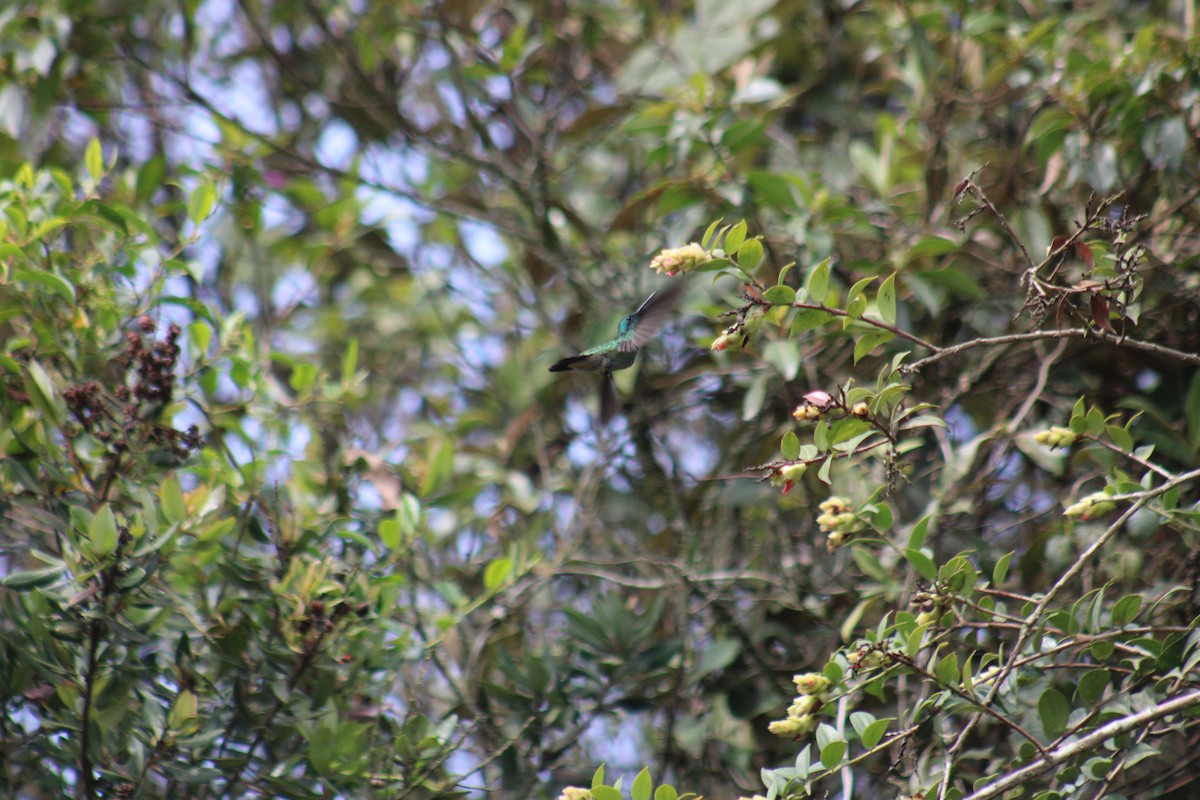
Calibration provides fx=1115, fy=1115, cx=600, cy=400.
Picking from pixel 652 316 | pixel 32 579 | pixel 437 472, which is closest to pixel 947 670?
pixel 652 316

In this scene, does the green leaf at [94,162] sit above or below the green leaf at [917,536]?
above

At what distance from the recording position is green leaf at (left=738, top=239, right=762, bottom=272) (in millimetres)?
1448

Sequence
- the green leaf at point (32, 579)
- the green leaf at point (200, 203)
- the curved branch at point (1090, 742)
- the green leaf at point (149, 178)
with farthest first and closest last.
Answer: the green leaf at point (149, 178), the green leaf at point (200, 203), the green leaf at point (32, 579), the curved branch at point (1090, 742)

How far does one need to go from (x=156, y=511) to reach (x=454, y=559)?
1051mm

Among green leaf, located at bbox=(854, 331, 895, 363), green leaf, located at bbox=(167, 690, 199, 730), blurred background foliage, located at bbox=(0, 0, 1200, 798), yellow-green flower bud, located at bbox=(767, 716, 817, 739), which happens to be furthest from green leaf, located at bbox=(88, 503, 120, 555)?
green leaf, located at bbox=(854, 331, 895, 363)

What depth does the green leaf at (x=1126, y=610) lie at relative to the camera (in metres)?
1.53

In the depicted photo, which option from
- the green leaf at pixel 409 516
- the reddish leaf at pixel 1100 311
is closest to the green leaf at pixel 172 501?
the green leaf at pixel 409 516

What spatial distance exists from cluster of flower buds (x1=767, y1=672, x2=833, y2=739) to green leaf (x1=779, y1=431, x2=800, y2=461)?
0.28 m

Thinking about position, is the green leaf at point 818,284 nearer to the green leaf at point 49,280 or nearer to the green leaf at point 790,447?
the green leaf at point 790,447

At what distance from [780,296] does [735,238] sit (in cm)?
9

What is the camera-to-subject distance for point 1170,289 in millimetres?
2182

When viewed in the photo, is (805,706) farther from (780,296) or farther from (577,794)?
(780,296)

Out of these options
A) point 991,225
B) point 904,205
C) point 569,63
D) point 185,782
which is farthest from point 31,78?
point 991,225

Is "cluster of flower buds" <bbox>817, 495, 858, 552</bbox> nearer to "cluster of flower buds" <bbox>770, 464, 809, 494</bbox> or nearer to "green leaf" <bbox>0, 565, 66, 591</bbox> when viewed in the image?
"cluster of flower buds" <bbox>770, 464, 809, 494</bbox>
